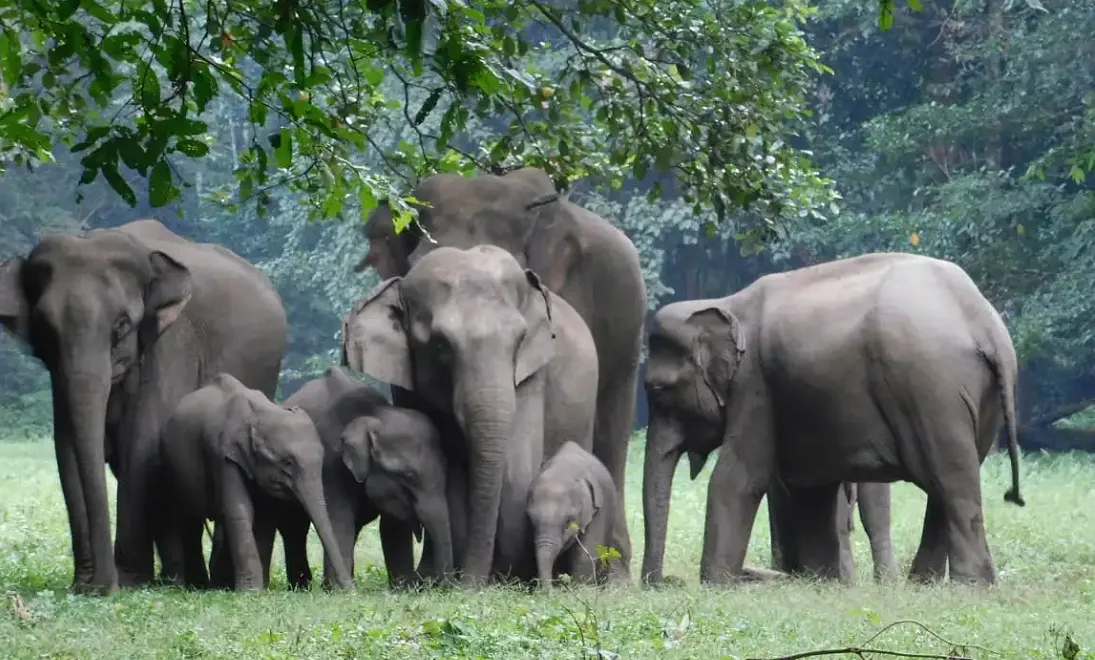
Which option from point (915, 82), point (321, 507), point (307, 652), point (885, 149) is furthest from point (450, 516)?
point (915, 82)

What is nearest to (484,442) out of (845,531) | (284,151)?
(284,151)

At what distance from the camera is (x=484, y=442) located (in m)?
9.23

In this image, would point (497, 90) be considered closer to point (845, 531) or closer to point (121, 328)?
point (121, 328)

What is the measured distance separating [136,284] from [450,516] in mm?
1864

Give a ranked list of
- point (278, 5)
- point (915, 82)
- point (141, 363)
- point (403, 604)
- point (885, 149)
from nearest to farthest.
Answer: point (278, 5), point (403, 604), point (141, 363), point (885, 149), point (915, 82)

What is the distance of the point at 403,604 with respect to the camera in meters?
7.84

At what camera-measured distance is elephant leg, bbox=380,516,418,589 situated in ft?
31.3

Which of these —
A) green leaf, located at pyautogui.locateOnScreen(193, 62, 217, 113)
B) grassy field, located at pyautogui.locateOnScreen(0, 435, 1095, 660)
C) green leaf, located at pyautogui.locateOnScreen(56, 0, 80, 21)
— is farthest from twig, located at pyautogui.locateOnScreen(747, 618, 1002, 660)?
green leaf, located at pyautogui.locateOnScreen(56, 0, 80, 21)

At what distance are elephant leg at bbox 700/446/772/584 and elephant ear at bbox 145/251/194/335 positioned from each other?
2.80m

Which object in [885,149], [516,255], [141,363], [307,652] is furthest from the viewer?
[885,149]

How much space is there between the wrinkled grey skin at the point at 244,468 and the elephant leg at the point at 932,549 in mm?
2821

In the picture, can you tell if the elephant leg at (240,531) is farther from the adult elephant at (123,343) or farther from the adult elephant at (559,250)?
the adult elephant at (559,250)

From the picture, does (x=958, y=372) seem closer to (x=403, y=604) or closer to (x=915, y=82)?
(x=403, y=604)

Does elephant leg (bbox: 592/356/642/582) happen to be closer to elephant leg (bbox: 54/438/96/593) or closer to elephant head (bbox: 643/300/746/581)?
elephant head (bbox: 643/300/746/581)
